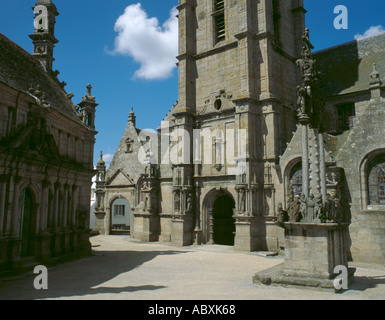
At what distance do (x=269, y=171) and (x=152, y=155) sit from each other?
10.4 meters

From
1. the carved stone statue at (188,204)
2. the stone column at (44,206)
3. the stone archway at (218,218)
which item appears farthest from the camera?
the carved stone statue at (188,204)

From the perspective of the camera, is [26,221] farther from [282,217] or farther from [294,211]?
[294,211]

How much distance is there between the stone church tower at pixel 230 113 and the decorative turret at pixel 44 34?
8808mm

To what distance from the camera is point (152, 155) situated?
2695cm

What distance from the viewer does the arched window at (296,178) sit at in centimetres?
1889

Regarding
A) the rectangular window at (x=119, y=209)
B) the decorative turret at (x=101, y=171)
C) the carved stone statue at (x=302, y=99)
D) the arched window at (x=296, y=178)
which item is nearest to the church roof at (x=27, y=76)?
the carved stone statue at (x=302, y=99)

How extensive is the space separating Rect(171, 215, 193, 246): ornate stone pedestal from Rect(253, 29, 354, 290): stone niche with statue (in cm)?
1157

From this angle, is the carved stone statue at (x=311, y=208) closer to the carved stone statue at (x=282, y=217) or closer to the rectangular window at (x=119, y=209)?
the carved stone statue at (x=282, y=217)

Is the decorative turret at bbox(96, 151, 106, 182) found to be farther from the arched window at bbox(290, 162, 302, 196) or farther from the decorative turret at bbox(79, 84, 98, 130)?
the arched window at bbox(290, 162, 302, 196)

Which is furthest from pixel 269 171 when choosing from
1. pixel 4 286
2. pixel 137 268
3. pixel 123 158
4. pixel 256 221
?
pixel 123 158

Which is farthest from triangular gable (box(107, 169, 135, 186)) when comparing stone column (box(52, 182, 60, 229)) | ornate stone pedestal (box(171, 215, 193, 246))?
stone column (box(52, 182, 60, 229))

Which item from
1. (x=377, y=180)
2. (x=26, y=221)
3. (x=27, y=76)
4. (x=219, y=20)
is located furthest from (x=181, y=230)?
(x=219, y=20)

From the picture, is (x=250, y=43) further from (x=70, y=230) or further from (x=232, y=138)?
(x=70, y=230)

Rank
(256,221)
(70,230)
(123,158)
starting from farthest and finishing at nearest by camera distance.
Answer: (123,158), (256,221), (70,230)
